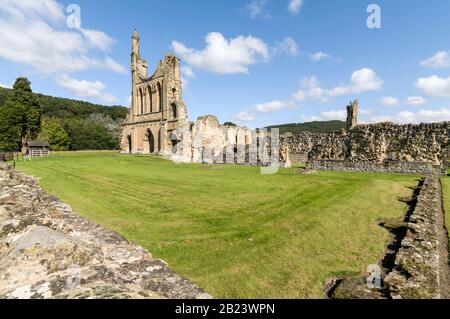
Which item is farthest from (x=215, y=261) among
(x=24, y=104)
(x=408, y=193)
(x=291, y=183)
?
(x=24, y=104)

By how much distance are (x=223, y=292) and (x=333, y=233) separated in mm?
3830

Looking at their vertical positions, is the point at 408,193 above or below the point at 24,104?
below

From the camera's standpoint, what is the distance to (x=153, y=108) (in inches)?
1527

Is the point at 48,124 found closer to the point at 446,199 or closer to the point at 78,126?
the point at 78,126

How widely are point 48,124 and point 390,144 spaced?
6644cm

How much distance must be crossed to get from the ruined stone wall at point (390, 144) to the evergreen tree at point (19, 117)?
45970mm

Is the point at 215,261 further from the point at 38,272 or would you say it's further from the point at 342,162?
the point at 342,162

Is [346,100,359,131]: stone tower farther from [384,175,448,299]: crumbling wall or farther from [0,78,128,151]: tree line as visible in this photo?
[0,78,128,151]: tree line

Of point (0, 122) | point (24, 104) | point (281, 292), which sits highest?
point (24, 104)

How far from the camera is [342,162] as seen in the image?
21500 mm

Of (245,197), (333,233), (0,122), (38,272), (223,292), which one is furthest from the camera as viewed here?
(0,122)

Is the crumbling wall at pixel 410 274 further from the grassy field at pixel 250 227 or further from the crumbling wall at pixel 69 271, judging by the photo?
the crumbling wall at pixel 69 271

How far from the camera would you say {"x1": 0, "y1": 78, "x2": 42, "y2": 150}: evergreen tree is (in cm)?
4394

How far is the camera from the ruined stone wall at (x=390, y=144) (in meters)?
20.2
